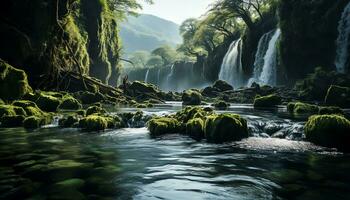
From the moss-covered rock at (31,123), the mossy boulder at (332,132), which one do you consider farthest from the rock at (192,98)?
the mossy boulder at (332,132)

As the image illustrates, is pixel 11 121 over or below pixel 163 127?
over

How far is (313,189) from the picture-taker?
6.11m

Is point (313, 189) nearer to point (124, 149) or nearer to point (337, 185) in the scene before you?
point (337, 185)

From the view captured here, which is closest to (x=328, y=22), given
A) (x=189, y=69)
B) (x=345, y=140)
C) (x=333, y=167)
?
(x=345, y=140)

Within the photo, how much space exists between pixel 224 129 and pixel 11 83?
500 inches

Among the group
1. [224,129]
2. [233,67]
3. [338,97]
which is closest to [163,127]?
[224,129]

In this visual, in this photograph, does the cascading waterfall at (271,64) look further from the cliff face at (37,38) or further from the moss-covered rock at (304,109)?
the moss-covered rock at (304,109)

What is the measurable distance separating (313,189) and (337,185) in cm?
54

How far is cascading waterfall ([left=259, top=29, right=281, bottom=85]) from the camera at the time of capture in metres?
41.2

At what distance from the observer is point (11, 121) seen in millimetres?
14203

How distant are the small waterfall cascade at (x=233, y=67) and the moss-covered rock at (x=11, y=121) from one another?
4014 centimetres

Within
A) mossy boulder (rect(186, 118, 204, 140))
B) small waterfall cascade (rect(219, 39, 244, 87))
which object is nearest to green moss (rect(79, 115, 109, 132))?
mossy boulder (rect(186, 118, 204, 140))

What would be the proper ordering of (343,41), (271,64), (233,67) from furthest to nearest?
Answer: (233,67), (271,64), (343,41)

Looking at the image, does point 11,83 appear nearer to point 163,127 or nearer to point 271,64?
point 163,127
